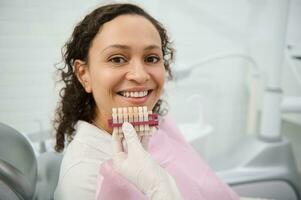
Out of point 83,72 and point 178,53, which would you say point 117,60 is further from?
point 178,53

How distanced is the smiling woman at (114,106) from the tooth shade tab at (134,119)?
0.5 inches

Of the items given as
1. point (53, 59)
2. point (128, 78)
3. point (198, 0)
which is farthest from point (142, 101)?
point (198, 0)

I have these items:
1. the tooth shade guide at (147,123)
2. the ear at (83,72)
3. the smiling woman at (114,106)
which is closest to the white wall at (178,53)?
the smiling woman at (114,106)

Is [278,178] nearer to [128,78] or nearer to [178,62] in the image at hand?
[178,62]

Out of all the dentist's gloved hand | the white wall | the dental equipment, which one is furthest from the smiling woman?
the dental equipment

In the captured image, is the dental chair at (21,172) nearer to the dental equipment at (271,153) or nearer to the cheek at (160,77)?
the cheek at (160,77)

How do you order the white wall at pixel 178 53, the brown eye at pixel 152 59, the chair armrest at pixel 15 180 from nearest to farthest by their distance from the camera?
the chair armrest at pixel 15 180 < the brown eye at pixel 152 59 < the white wall at pixel 178 53

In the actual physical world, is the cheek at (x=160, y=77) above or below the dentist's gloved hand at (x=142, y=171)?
above

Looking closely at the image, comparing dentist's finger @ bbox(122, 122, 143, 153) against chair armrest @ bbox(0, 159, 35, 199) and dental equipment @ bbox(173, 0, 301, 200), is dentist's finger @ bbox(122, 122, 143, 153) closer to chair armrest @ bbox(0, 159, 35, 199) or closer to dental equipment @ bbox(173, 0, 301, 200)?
chair armrest @ bbox(0, 159, 35, 199)

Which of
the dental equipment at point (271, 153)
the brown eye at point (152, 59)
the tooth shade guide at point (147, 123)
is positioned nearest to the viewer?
the tooth shade guide at point (147, 123)

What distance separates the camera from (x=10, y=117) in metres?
1.31

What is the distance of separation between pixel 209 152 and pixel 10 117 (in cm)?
108

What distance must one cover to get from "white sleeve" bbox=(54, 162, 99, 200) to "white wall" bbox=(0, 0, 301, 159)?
692 mm

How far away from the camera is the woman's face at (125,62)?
29.8 inches
